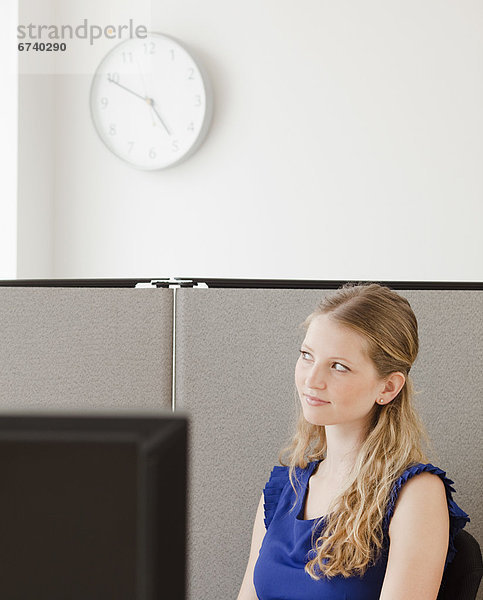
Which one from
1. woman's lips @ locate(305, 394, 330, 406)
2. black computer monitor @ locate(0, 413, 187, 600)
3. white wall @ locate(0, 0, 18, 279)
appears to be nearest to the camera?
black computer monitor @ locate(0, 413, 187, 600)

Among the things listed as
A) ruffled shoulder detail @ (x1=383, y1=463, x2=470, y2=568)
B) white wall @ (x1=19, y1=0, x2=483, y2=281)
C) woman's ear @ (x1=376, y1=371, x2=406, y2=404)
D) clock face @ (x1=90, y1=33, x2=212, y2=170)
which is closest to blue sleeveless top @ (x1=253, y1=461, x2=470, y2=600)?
ruffled shoulder detail @ (x1=383, y1=463, x2=470, y2=568)

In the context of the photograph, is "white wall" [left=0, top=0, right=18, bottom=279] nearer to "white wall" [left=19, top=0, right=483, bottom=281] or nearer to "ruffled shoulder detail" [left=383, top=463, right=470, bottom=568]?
"white wall" [left=19, top=0, right=483, bottom=281]

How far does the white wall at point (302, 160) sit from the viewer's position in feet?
8.30

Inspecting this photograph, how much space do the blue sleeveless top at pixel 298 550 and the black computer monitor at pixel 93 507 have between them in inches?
37.2

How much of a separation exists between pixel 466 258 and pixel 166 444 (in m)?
2.33

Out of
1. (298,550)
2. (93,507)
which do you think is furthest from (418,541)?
(93,507)

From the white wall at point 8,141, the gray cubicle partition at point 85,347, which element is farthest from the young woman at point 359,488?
the white wall at point 8,141

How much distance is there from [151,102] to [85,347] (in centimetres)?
141

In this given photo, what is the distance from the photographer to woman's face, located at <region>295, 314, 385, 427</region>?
126cm

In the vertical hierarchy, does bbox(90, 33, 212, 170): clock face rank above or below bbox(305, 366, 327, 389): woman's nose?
above

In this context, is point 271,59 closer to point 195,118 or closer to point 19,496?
point 195,118

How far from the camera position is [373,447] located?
4.19ft

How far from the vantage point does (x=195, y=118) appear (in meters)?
2.69

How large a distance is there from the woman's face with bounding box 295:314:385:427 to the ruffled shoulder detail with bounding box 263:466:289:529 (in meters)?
0.21
